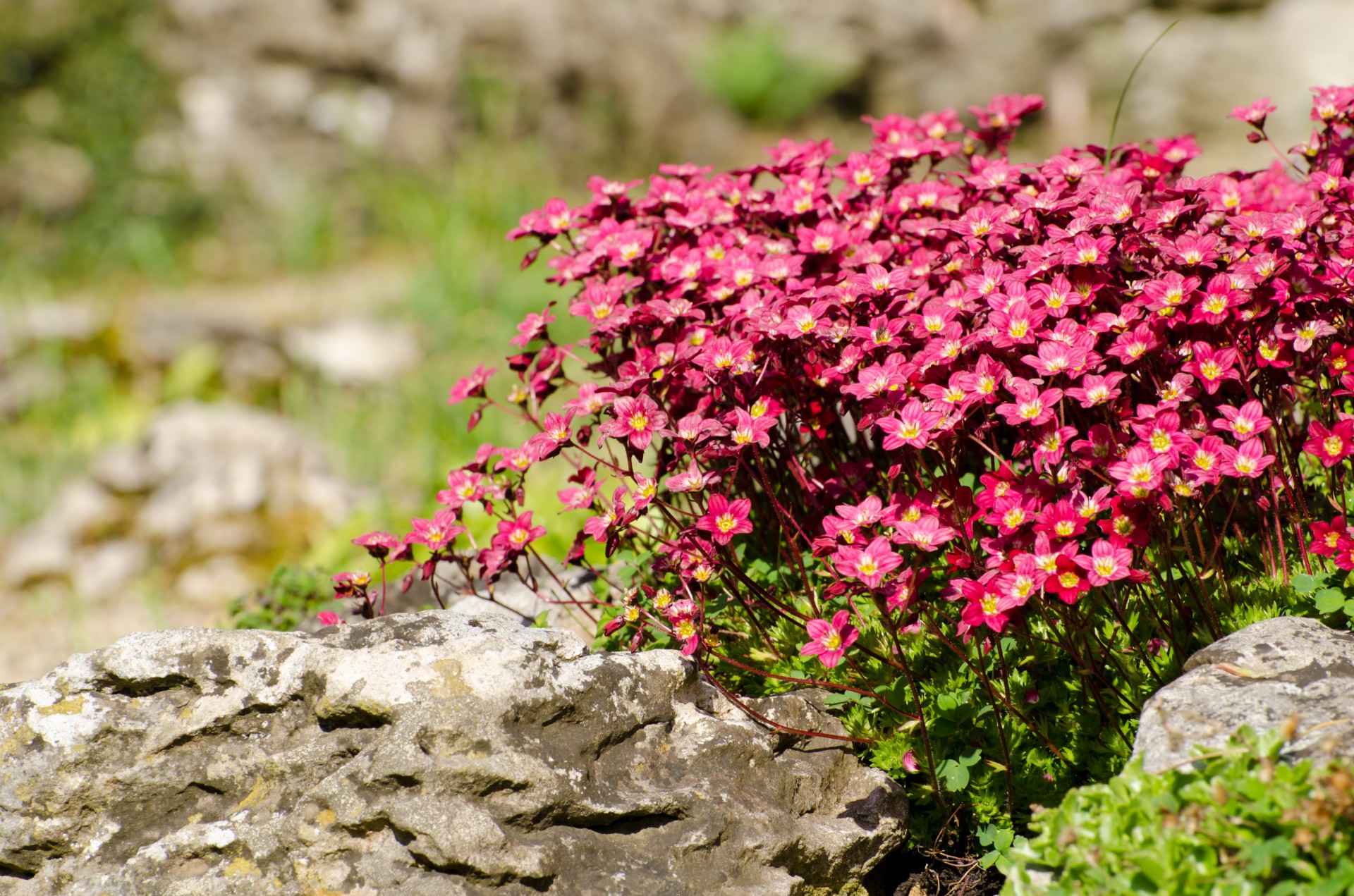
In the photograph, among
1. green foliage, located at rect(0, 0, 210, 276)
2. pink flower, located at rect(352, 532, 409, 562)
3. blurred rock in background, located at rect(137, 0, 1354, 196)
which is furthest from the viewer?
blurred rock in background, located at rect(137, 0, 1354, 196)

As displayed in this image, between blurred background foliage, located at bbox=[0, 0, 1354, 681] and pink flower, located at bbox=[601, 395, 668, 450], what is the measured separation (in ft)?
14.6

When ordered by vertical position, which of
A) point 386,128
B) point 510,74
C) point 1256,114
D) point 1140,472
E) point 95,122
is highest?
point 95,122

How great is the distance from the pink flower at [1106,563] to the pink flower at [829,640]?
0.48 metres

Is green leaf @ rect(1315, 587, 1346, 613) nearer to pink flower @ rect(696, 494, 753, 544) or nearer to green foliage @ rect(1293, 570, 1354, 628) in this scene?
green foliage @ rect(1293, 570, 1354, 628)

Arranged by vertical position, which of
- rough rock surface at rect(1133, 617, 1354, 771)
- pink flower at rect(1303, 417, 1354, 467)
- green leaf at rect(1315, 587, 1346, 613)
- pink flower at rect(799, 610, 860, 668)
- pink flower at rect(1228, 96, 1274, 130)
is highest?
pink flower at rect(1228, 96, 1274, 130)

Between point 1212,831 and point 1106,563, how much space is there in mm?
472

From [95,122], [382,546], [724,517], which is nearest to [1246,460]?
[724,517]

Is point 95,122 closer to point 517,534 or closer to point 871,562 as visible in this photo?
point 517,534

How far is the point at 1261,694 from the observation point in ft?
6.33

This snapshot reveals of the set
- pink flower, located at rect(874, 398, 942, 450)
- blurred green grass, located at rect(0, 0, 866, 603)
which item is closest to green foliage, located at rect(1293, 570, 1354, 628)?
pink flower, located at rect(874, 398, 942, 450)

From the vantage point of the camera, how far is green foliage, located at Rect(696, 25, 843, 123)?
10.5 m

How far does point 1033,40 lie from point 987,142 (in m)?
8.18

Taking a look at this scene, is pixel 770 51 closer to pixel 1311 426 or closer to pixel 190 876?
pixel 1311 426

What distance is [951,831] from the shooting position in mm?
2379
